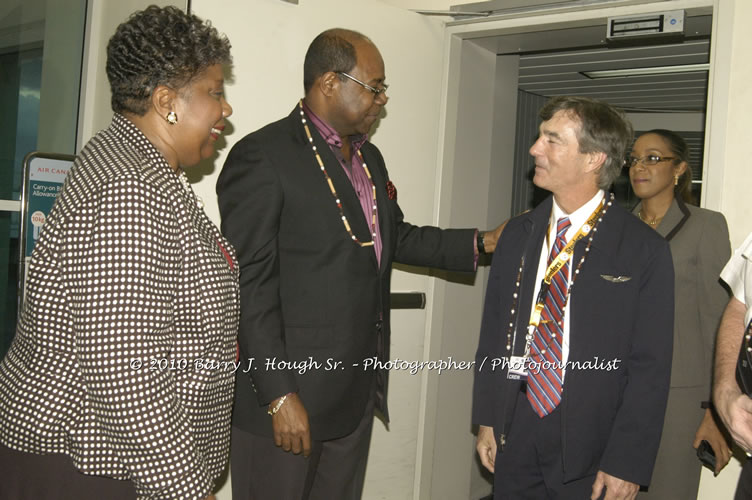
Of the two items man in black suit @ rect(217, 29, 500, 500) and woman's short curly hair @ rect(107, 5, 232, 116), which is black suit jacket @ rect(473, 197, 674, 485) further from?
woman's short curly hair @ rect(107, 5, 232, 116)

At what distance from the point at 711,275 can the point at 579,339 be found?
946 millimetres

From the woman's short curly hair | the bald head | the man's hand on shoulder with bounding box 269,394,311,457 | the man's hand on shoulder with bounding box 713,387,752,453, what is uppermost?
the bald head

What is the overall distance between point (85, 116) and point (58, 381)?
200 centimetres

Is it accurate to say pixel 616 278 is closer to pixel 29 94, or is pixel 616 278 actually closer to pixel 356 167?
pixel 356 167

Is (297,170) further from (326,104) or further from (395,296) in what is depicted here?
(395,296)

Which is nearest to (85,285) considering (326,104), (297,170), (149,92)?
(149,92)

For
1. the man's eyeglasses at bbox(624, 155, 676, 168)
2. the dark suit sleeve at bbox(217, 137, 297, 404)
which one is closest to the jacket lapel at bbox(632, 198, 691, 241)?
the man's eyeglasses at bbox(624, 155, 676, 168)

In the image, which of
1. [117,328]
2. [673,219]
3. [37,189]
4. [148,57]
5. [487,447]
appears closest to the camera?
[117,328]

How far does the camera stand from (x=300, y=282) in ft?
7.02

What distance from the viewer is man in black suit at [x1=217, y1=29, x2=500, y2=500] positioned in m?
2.02

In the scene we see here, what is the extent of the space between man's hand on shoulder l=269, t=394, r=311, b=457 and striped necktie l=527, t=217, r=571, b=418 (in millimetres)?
717

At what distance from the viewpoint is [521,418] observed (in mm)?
2094

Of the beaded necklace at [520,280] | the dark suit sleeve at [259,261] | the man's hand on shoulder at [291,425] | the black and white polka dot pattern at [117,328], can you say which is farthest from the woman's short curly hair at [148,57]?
the beaded necklace at [520,280]

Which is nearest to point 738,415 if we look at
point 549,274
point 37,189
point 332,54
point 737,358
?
point 737,358
